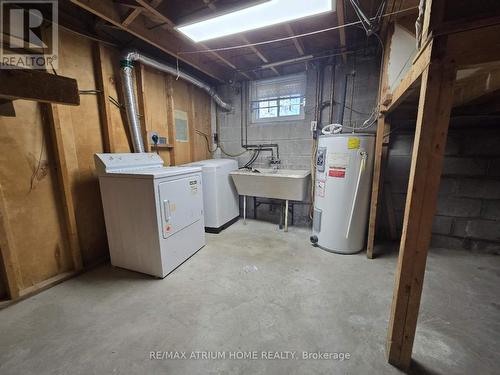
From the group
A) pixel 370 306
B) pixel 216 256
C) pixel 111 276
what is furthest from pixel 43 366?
pixel 370 306

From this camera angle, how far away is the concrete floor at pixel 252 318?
1273 millimetres

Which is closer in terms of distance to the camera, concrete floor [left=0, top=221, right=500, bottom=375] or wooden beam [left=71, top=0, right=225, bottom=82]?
concrete floor [left=0, top=221, right=500, bottom=375]

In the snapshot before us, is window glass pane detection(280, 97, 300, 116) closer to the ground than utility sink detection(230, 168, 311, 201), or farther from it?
farther from it

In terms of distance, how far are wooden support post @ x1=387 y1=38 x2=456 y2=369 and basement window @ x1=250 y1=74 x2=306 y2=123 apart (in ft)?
8.29

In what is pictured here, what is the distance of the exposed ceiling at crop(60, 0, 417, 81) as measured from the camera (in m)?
1.86

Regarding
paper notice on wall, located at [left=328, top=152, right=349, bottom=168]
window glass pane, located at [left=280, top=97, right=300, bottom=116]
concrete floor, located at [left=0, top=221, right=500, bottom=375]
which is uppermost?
window glass pane, located at [left=280, top=97, right=300, bottom=116]

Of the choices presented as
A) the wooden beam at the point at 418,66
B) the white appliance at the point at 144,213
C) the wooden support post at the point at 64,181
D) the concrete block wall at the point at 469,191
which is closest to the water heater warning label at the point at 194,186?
the white appliance at the point at 144,213

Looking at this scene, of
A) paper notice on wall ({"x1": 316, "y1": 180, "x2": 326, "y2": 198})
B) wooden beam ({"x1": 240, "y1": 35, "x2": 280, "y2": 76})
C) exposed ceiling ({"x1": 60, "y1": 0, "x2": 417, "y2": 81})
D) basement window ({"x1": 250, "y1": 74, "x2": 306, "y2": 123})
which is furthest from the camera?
basement window ({"x1": 250, "y1": 74, "x2": 306, "y2": 123})

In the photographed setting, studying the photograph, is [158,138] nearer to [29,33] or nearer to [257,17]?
[29,33]

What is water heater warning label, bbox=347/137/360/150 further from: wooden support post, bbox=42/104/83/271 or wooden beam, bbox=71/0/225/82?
wooden support post, bbox=42/104/83/271

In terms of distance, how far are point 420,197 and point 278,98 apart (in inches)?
116

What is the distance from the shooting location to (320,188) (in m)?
2.66

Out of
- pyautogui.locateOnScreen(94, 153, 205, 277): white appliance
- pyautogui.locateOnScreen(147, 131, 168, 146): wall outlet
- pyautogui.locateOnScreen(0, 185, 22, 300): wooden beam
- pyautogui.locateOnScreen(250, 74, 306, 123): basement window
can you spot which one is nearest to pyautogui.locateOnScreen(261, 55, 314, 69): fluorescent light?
pyautogui.locateOnScreen(250, 74, 306, 123): basement window

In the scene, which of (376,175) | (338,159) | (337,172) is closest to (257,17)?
(338,159)
